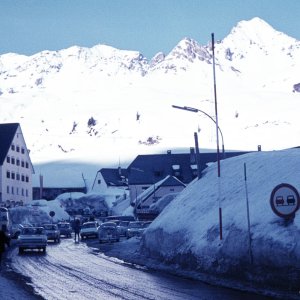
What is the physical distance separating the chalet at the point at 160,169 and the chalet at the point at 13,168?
16.9m

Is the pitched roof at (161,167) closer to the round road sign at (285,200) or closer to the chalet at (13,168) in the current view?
the chalet at (13,168)

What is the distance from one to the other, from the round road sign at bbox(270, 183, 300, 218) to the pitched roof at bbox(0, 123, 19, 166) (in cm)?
8393

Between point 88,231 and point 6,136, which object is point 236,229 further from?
point 6,136

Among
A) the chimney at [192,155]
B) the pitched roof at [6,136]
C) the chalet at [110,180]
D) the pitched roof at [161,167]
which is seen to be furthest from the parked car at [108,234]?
the chalet at [110,180]

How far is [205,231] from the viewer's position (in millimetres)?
25875

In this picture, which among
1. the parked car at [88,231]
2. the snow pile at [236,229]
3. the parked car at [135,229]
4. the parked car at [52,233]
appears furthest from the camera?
the parked car at [88,231]

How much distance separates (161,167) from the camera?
11194 centimetres

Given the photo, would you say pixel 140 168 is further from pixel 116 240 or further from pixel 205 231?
pixel 205 231

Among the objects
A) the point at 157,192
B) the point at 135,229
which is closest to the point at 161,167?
the point at 157,192

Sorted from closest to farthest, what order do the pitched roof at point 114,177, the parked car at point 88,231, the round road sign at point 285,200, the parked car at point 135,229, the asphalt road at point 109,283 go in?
the asphalt road at point 109,283
the round road sign at point 285,200
the parked car at point 135,229
the parked car at point 88,231
the pitched roof at point 114,177

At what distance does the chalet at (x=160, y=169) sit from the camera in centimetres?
10906

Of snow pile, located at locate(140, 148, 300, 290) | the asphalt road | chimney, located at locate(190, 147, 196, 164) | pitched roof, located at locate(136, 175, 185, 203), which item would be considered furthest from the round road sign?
chimney, located at locate(190, 147, 196, 164)

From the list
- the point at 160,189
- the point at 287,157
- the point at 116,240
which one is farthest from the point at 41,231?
the point at 160,189

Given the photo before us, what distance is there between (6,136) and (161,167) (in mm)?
25959
